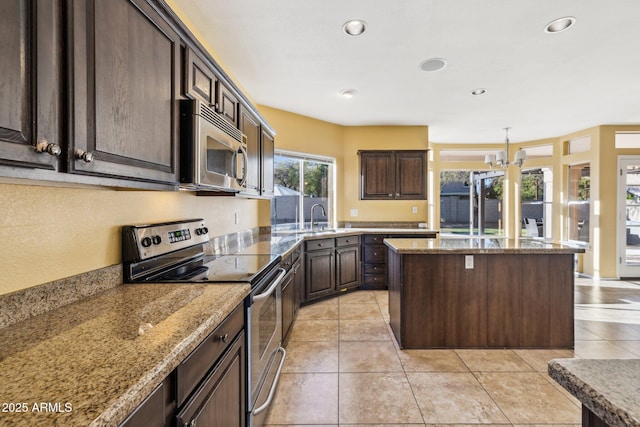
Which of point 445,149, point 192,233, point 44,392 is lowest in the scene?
point 44,392

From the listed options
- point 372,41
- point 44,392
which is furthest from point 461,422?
point 372,41

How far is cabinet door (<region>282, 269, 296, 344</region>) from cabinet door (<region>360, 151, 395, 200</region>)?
2378mm

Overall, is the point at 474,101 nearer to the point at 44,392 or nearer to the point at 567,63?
the point at 567,63

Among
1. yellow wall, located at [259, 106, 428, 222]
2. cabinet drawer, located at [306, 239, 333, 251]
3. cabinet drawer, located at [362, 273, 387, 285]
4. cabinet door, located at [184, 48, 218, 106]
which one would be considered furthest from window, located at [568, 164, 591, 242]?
cabinet door, located at [184, 48, 218, 106]

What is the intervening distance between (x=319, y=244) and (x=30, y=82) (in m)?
3.26

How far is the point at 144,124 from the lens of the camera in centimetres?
120

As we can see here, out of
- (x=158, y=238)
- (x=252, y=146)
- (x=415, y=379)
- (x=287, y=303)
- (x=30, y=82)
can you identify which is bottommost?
(x=415, y=379)

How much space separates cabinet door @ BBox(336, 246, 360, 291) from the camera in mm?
4125

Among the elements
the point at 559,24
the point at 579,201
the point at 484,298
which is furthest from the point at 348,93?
the point at 579,201

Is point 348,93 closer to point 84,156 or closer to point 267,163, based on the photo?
point 267,163

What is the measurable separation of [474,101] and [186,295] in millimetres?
4193

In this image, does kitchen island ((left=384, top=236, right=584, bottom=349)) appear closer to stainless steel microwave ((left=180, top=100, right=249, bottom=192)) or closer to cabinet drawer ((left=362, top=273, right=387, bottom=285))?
stainless steel microwave ((left=180, top=100, right=249, bottom=192))

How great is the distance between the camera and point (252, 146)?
2666 millimetres

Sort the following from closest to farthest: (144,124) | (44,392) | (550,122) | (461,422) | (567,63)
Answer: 1. (44,392)
2. (144,124)
3. (461,422)
4. (567,63)
5. (550,122)
